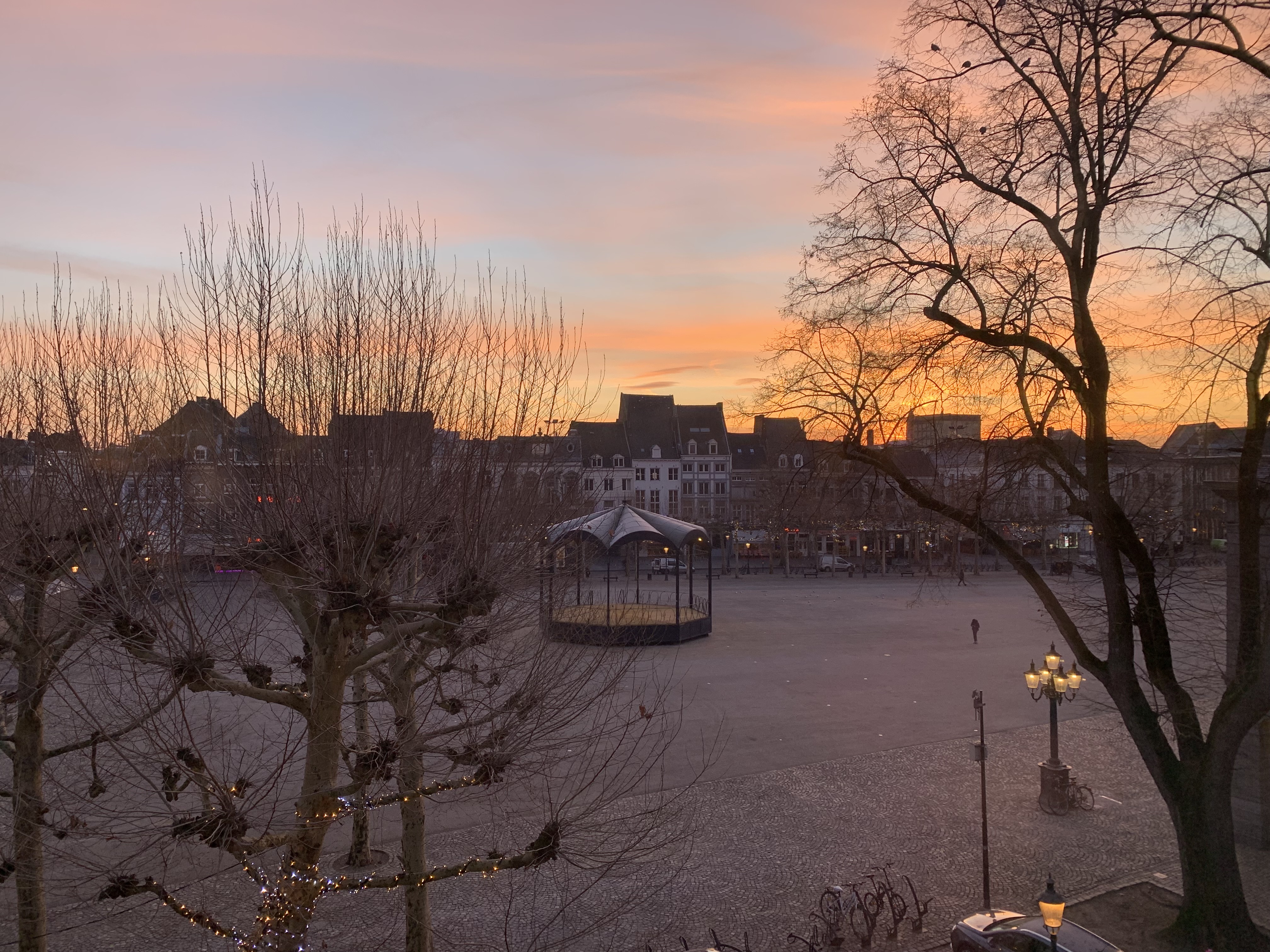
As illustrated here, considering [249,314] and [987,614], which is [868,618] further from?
[249,314]

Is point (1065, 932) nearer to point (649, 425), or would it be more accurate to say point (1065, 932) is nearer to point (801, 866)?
point (801, 866)

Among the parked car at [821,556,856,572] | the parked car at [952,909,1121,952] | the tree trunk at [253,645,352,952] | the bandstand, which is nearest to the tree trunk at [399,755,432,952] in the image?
the tree trunk at [253,645,352,952]

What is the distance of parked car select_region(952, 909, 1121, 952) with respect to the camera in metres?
8.98

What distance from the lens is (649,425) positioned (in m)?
76.9

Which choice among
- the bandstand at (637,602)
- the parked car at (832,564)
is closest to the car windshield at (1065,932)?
the bandstand at (637,602)

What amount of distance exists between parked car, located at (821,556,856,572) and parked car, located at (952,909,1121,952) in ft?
164

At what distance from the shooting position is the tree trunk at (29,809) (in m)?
6.79

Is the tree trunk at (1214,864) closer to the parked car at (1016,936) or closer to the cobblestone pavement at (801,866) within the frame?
the parked car at (1016,936)

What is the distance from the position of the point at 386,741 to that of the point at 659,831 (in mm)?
6748

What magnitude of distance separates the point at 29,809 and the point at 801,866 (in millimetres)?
8883

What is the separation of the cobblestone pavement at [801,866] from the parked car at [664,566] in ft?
131

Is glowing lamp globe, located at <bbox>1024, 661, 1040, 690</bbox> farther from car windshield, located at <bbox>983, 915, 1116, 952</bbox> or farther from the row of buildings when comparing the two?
car windshield, located at <bbox>983, 915, 1116, 952</bbox>

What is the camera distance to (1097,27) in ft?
28.8

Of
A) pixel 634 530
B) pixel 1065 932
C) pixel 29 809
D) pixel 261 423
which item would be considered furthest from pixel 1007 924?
pixel 634 530
